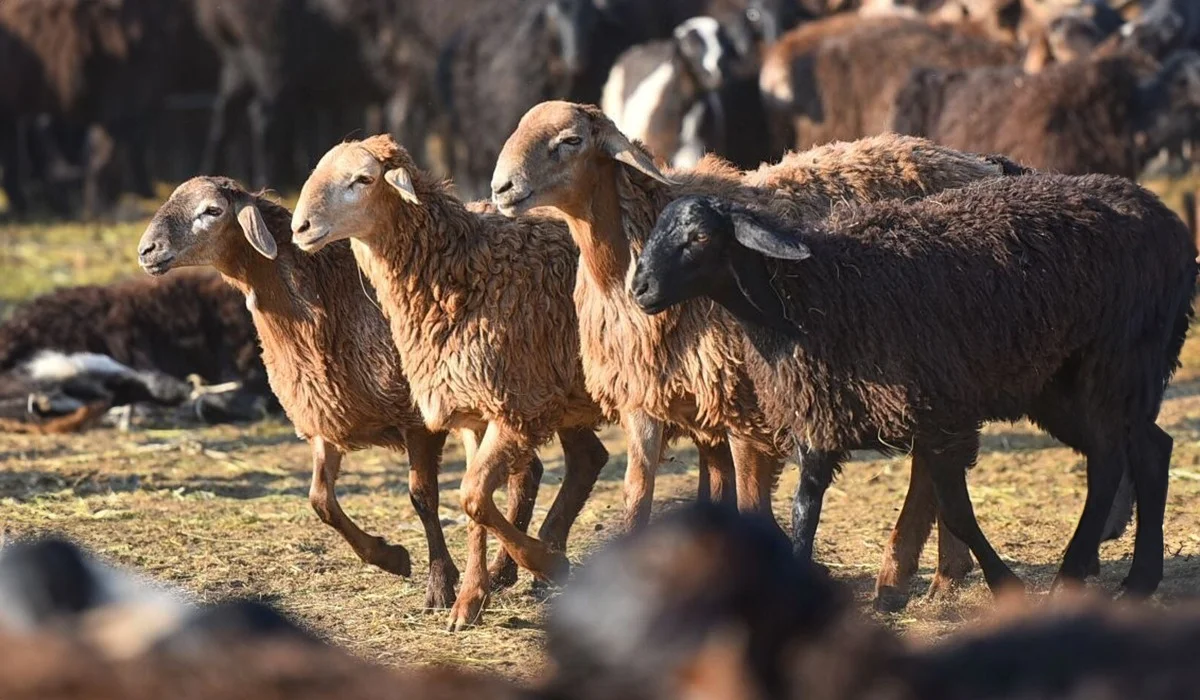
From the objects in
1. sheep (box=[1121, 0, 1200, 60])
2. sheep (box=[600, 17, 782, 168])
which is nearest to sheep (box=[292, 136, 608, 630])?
sheep (box=[600, 17, 782, 168])

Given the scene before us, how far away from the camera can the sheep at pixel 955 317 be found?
21.1ft

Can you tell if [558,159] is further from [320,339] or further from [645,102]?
[645,102]

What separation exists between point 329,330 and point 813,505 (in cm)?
213

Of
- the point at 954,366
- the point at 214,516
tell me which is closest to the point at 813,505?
the point at 954,366

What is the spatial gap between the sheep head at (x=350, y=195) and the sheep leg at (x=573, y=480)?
124 centimetres

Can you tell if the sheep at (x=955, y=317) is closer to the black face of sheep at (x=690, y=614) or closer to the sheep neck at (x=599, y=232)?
the sheep neck at (x=599, y=232)

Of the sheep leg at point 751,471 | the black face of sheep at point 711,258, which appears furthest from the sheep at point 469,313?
the black face of sheep at point 711,258

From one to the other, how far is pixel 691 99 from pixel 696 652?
11258mm

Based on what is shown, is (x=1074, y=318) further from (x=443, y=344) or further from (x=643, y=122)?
(x=643, y=122)

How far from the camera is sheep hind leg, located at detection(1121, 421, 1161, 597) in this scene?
680 cm

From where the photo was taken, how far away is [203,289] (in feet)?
37.9

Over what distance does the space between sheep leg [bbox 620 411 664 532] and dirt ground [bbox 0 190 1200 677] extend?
54 centimetres

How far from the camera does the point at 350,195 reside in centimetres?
719

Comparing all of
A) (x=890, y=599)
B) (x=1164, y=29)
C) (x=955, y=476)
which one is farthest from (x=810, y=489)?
(x=1164, y=29)
